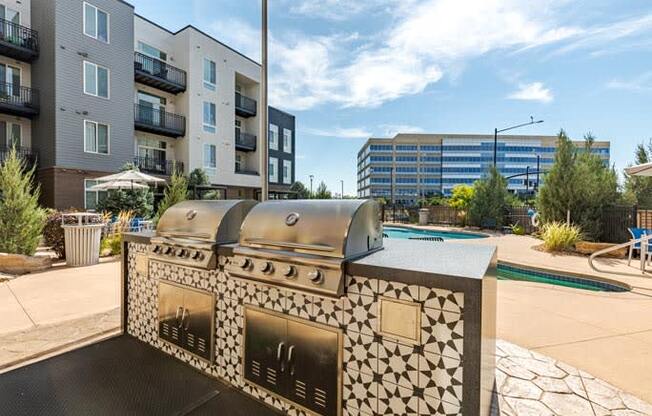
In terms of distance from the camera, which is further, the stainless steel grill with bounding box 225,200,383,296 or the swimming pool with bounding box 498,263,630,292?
the swimming pool with bounding box 498,263,630,292

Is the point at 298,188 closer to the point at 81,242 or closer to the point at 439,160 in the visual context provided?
the point at 81,242

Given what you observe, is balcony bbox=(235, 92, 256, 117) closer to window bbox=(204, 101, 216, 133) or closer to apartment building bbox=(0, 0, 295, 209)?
apartment building bbox=(0, 0, 295, 209)

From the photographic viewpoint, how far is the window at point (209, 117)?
Result: 744 inches

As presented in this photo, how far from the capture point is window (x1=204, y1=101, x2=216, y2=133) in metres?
18.9

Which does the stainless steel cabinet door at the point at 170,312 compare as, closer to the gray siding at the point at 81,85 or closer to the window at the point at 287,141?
the gray siding at the point at 81,85

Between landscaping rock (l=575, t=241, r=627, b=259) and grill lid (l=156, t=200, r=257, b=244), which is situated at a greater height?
grill lid (l=156, t=200, r=257, b=244)

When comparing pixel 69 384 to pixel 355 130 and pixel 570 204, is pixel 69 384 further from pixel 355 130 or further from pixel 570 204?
pixel 355 130

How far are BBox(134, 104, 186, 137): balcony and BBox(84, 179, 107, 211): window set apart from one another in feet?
12.8

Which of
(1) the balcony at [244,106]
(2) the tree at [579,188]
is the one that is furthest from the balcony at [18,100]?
(2) the tree at [579,188]

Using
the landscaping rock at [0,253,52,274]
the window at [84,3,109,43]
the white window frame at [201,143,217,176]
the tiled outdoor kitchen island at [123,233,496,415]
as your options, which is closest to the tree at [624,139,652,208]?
the tiled outdoor kitchen island at [123,233,496,415]

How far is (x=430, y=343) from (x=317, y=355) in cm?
71

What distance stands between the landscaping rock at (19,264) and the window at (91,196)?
8.21 metres

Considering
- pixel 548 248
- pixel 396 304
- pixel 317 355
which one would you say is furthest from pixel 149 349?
pixel 548 248

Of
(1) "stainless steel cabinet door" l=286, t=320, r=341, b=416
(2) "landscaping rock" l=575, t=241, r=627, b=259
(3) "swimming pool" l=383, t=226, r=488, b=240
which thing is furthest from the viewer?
(3) "swimming pool" l=383, t=226, r=488, b=240
